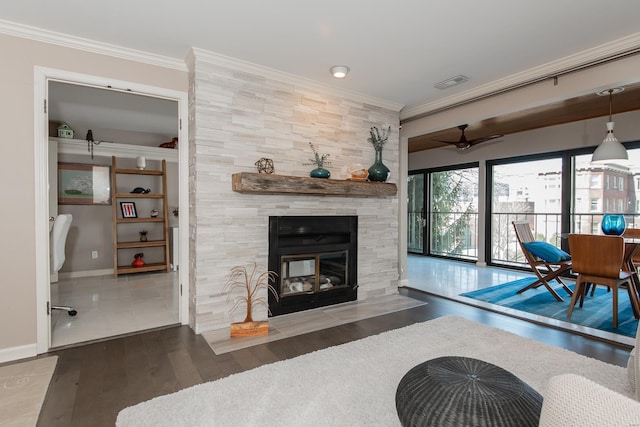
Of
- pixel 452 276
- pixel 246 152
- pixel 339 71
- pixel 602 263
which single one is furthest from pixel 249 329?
pixel 452 276

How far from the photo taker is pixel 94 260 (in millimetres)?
5379

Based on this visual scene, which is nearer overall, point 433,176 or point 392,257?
point 392,257

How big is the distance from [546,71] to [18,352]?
5.02 m

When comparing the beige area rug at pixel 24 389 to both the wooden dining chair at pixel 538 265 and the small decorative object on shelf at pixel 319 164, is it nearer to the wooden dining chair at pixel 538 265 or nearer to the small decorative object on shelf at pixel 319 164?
the small decorative object on shelf at pixel 319 164

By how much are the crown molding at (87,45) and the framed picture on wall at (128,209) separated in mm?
3381

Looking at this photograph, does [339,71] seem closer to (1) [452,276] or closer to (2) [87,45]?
(2) [87,45]

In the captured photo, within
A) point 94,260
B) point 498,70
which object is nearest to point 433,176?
point 498,70

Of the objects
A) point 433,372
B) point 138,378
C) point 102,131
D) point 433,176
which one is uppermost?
point 102,131

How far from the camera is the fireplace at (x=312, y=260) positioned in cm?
333

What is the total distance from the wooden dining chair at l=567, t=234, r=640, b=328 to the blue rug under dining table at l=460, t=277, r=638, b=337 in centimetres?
11

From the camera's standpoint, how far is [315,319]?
129 inches

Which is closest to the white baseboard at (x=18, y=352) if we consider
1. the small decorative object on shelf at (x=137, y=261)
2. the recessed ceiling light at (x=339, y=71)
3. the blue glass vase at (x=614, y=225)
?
the small decorative object on shelf at (x=137, y=261)

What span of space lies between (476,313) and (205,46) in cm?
368

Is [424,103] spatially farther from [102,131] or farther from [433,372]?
[102,131]
